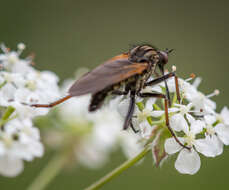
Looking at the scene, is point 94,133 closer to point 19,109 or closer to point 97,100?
point 97,100

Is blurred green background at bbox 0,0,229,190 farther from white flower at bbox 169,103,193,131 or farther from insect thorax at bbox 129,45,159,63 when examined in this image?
white flower at bbox 169,103,193,131

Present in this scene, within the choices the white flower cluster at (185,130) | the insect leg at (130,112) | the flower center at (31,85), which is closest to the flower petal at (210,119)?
the white flower cluster at (185,130)

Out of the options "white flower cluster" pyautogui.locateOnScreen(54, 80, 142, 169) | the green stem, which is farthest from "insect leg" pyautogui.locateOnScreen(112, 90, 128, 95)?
"white flower cluster" pyautogui.locateOnScreen(54, 80, 142, 169)

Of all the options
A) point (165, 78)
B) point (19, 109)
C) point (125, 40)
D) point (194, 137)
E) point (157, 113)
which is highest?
point (125, 40)

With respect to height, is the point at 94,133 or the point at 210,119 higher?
the point at 94,133

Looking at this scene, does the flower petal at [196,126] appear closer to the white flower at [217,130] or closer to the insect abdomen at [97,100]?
the white flower at [217,130]

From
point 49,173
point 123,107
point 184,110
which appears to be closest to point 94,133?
point 49,173
